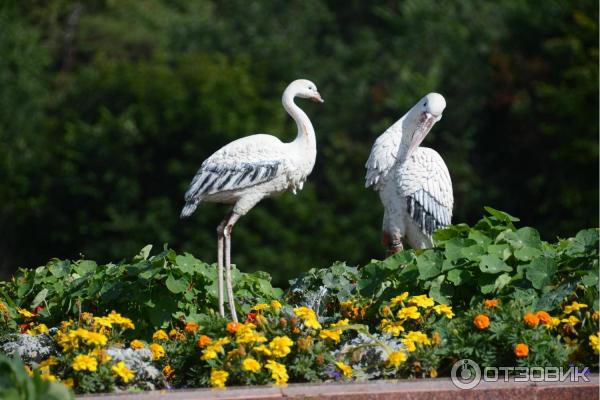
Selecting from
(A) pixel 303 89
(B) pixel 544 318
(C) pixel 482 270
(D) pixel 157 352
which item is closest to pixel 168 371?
(D) pixel 157 352

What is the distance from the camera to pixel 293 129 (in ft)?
66.8

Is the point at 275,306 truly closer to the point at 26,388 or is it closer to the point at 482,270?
the point at 482,270

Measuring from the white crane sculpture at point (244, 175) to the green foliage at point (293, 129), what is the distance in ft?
36.7

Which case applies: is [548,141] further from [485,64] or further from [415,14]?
[415,14]

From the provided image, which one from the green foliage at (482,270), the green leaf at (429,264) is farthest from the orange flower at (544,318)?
the green leaf at (429,264)

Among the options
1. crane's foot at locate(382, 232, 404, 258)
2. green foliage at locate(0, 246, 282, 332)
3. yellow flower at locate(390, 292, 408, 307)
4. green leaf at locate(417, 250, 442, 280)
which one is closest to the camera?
yellow flower at locate(390, 292, 408, 307)

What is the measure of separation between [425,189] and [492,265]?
4.18 ft

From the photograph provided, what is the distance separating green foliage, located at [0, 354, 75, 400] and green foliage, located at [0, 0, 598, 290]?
44.2ft

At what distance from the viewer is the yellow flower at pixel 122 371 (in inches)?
213

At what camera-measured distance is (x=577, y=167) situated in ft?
59.3

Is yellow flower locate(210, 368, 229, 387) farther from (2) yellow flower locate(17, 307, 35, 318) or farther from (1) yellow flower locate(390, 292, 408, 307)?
(2) yellow flower locate(17, 307, 35, 318)

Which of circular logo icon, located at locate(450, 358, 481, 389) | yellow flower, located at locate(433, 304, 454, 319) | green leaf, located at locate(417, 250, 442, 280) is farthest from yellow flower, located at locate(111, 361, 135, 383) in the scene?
green leaf, located at locate(417, 250, 442, 280)

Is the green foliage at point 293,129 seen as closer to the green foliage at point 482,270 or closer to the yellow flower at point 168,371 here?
the green foliage at point 482,270

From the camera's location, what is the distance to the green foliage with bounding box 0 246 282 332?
6.63m
